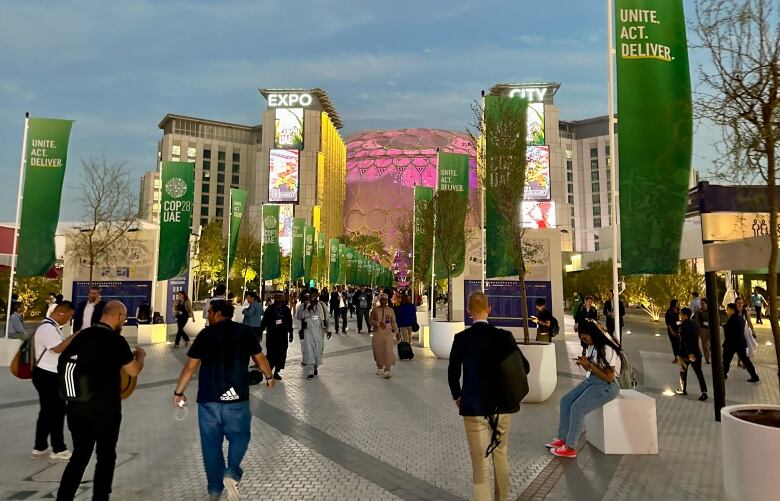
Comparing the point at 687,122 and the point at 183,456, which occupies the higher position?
the point at 687,122

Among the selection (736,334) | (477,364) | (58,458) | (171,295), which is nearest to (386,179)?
(171,295)

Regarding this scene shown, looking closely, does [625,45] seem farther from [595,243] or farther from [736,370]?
[595,243]

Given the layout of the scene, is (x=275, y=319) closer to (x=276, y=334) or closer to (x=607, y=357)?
(x=276, y=334)

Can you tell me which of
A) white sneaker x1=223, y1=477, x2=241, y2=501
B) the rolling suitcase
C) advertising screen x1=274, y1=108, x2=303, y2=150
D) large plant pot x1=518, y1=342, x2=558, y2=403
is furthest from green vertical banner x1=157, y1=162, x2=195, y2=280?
advertising screen x1=274, y1=108, x2=303, y2=150

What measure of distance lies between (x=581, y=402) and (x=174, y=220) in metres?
14.3

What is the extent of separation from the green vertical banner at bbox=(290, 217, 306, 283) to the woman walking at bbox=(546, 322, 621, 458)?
2648cm

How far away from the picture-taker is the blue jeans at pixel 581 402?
17.3 ft

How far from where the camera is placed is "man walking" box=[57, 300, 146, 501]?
357 centimetres

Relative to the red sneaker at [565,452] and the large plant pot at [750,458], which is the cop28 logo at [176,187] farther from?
the large plant pot at [750,458]

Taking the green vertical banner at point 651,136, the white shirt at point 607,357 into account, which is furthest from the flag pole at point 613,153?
the white shirt at point 607,357

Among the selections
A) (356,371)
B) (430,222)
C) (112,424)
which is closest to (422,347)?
(356,371)

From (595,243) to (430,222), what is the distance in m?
97.8

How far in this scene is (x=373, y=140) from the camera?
120 metres

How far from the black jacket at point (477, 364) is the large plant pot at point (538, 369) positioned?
429cm
